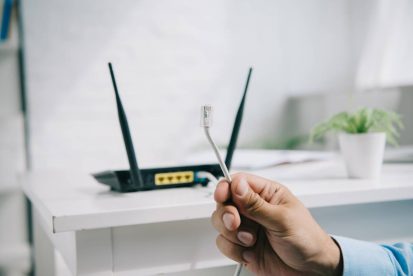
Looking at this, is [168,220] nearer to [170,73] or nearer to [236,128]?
[236,128]

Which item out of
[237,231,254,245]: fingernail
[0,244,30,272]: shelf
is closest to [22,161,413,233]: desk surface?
[237,231,254,245]: fingernail

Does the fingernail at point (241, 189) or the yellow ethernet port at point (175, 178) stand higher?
the fingernail at point (241, 189)

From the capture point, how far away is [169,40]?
2.08 m

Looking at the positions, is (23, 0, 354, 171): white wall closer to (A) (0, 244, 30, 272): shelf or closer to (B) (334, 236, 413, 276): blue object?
(A) (0, 244, 30, 272): shelf

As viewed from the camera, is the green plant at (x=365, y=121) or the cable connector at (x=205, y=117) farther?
the green plant at (x=365, y=121)

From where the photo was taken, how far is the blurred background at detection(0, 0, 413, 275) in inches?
73.1

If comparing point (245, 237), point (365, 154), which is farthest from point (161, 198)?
point (365, 154)

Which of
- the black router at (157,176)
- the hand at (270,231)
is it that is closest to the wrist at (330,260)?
the hand at (270,231)

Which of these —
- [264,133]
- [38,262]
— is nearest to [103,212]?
[38,262]

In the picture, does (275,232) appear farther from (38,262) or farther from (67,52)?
(67,52)

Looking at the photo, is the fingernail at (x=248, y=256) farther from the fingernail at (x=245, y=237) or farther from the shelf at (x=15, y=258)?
the shelf at (x=15, y=258)

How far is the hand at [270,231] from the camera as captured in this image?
0.51 m

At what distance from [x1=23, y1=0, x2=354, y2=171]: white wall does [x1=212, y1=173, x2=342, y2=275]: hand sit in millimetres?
1095

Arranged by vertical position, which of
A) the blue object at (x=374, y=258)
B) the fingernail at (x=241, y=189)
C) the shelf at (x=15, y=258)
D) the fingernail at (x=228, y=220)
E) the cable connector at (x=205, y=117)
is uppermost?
the cable connector at (x=205, y=117)
